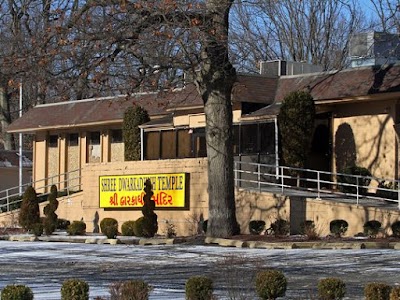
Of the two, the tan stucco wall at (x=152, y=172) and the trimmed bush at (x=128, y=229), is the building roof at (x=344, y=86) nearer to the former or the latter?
the tan stucco wall at (x=152, y=172)

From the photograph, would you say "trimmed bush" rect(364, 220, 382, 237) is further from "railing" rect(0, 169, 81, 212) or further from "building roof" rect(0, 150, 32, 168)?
"building roof" rect(0, 150, 32, 168)

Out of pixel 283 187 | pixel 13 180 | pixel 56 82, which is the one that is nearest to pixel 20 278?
pixel 56 82

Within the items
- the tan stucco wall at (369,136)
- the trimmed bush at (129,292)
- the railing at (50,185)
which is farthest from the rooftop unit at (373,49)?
the trimmed bush at (129,292)

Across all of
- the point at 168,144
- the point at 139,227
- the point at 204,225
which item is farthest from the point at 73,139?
the point at 139,227

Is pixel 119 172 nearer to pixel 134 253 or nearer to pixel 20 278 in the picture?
pixel 134 253

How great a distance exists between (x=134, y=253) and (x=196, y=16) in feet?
22.0

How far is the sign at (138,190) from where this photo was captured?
108 ft

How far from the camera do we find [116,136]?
144ft

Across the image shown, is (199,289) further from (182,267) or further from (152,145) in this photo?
(152,145)

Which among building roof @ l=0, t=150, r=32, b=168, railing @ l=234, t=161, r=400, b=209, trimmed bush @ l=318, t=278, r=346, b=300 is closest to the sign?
railing @ l=234, t=161, r=400, b=209

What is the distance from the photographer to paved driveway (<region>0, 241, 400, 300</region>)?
15.9 meters

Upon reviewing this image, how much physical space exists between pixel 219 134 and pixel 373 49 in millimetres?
9602

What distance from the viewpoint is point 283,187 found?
105 ft

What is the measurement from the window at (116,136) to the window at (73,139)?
2.59m
